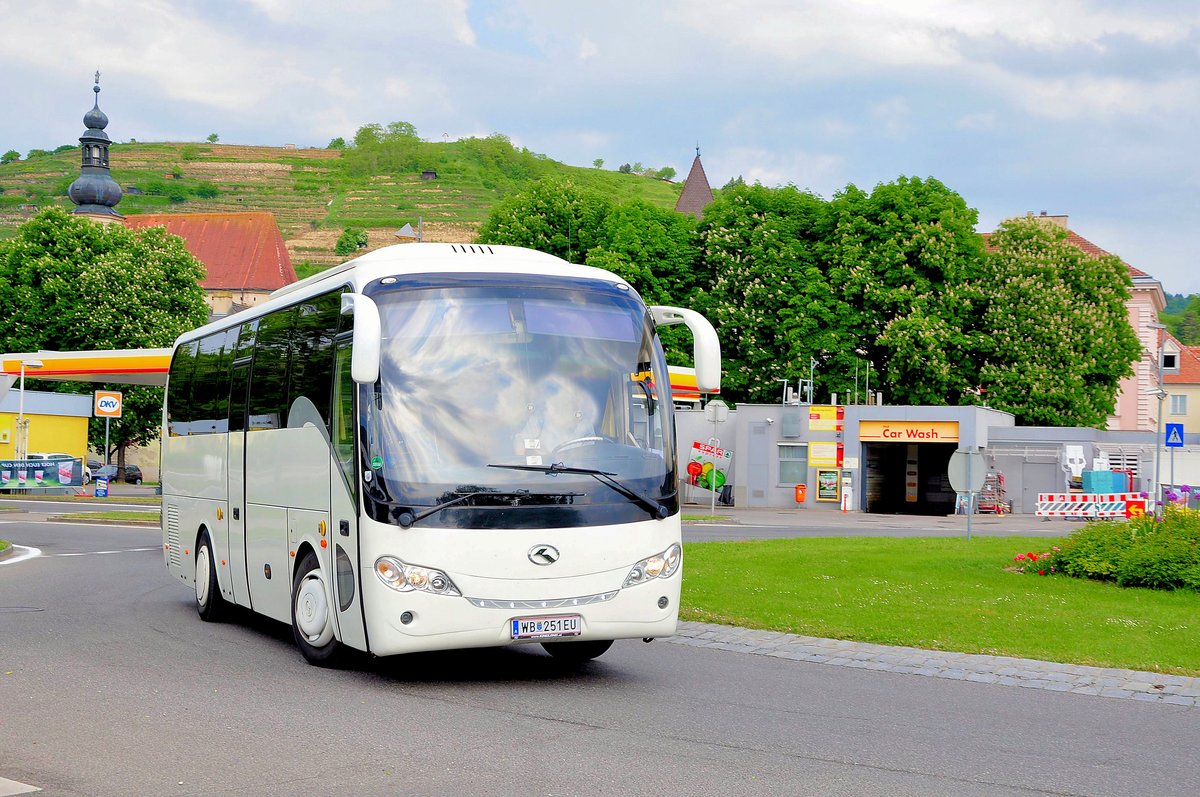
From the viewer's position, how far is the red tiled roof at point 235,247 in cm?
12031

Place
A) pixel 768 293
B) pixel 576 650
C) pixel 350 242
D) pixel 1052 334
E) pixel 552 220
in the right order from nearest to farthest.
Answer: pixel 576 650
pixel 768 293
pixel 1052 334
pixel 552 220
pixel 350 242

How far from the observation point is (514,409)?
31.4ft

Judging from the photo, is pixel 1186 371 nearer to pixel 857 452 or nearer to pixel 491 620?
pixel 857 452

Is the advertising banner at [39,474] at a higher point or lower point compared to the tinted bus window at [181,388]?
lower

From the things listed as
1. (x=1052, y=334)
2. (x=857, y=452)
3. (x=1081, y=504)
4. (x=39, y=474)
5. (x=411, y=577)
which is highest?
(x=1052, y=334)

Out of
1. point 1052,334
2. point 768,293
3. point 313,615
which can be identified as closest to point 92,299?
point 768,293

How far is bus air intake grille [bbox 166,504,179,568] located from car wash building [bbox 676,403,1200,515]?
108 ft

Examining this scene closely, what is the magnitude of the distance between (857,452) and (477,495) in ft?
132

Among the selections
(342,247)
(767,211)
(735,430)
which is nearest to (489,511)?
(735,430)

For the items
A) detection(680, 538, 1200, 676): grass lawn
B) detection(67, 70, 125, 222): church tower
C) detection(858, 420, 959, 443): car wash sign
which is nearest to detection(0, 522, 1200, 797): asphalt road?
detection(680, 538, 1200, 676): grass lawn

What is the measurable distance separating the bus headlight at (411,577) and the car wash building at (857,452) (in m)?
38.4

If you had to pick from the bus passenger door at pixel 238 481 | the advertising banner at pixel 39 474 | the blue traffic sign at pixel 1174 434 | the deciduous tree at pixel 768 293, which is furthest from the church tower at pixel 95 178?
the bus passenger door at pixel 238 481

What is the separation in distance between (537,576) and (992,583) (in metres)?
9.26

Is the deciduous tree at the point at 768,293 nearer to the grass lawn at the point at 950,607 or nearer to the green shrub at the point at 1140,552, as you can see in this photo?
the grass lawn at the point at 950,607
